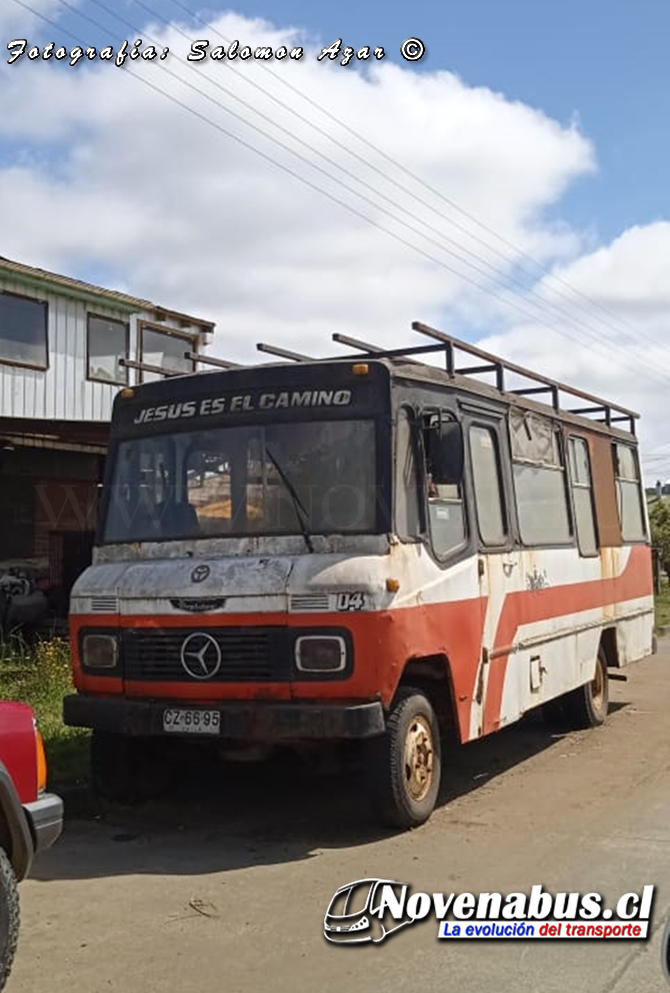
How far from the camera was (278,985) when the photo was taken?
4.58 meters

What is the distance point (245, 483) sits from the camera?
7270 millimetres

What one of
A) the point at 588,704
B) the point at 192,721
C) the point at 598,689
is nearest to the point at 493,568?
the point at 192,721

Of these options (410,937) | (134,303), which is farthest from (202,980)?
(134,303)

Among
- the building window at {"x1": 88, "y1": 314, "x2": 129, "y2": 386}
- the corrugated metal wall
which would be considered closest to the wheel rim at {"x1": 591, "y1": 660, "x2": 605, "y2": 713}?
the corrugated metal wall

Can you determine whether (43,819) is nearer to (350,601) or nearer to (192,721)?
(192,721)

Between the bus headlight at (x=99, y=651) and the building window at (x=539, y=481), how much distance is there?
133 inches

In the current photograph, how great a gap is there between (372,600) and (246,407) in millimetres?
1645

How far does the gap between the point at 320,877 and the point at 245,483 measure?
2494mm

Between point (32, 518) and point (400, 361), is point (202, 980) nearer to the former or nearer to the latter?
point (400, 361)

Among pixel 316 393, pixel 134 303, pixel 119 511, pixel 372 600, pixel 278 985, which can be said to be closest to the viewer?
pixel 278 985

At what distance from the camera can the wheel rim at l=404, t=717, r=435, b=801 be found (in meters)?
6.94

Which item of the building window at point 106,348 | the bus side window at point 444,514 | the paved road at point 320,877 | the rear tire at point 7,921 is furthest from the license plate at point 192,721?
the building window at point 106,348

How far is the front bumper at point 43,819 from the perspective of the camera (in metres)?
4.70

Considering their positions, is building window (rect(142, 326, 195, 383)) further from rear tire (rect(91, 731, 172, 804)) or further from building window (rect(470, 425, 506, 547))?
rear tire (rect(91, 731, 172, 804))
